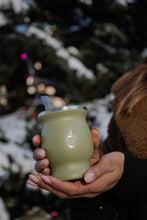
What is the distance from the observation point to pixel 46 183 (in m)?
0.78

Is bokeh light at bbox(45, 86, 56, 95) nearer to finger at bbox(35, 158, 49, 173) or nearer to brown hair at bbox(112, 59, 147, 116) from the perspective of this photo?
brown hair at bbox(112, 59, 147, 116)

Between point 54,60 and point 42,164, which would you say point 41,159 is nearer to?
point 42,164

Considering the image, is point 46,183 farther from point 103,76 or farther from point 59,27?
point 59,27

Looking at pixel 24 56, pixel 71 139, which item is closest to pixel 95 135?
pixel 71 139

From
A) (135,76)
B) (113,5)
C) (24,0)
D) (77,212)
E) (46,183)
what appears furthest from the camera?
(113,5)

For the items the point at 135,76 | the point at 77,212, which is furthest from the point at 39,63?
the point at 77,212

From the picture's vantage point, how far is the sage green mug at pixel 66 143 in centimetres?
78

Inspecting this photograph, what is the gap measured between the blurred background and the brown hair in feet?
2.27

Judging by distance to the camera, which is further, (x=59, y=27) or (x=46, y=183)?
(x=59, y=27)

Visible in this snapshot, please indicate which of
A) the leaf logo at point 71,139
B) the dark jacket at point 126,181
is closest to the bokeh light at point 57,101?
the dark jacket at point 126,181

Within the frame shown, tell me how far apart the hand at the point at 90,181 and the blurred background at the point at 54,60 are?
1206 mm

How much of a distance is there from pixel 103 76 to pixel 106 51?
26 centimetres

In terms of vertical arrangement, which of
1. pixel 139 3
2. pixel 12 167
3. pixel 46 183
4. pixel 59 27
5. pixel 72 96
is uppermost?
pixel 46 183

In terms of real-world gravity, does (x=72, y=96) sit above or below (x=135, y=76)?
below
